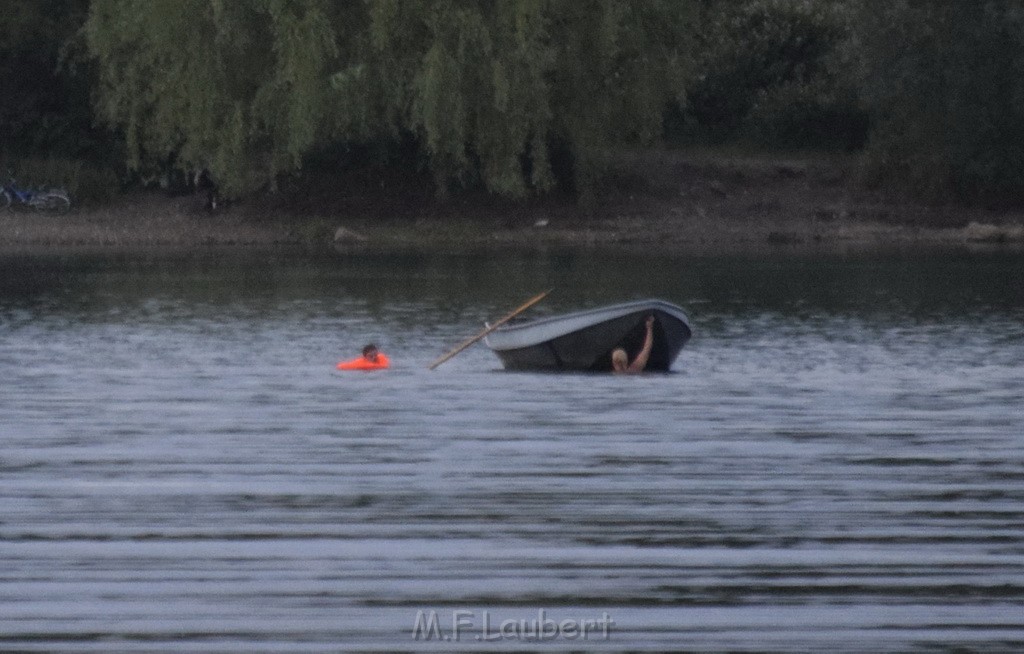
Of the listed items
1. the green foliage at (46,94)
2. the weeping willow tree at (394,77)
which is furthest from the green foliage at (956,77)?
the green foliage at (46,94)

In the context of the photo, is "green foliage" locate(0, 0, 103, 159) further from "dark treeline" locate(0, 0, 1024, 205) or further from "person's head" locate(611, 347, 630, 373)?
"person's head" locate(611, 347, 630, 373)

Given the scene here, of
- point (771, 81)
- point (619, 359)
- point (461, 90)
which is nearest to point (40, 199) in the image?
point (461, 90)

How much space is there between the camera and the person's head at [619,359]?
30.8 metres

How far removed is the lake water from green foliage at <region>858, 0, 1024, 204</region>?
19155mm

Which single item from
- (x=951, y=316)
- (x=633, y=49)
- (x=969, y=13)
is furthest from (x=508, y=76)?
(x=951, y=316)

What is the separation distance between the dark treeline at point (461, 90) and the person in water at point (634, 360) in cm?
2473

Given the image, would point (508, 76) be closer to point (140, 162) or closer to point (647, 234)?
point (647, 234)

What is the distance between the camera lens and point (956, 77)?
58.7 m

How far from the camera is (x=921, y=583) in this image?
1538 cm

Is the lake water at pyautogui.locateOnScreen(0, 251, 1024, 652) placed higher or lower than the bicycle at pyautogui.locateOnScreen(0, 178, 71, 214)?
lower

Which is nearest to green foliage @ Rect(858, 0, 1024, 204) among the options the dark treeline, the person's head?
the dark treeline

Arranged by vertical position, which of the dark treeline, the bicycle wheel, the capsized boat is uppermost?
the dark treeline

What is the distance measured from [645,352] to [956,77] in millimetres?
30200

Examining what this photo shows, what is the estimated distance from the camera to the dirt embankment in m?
59.2
